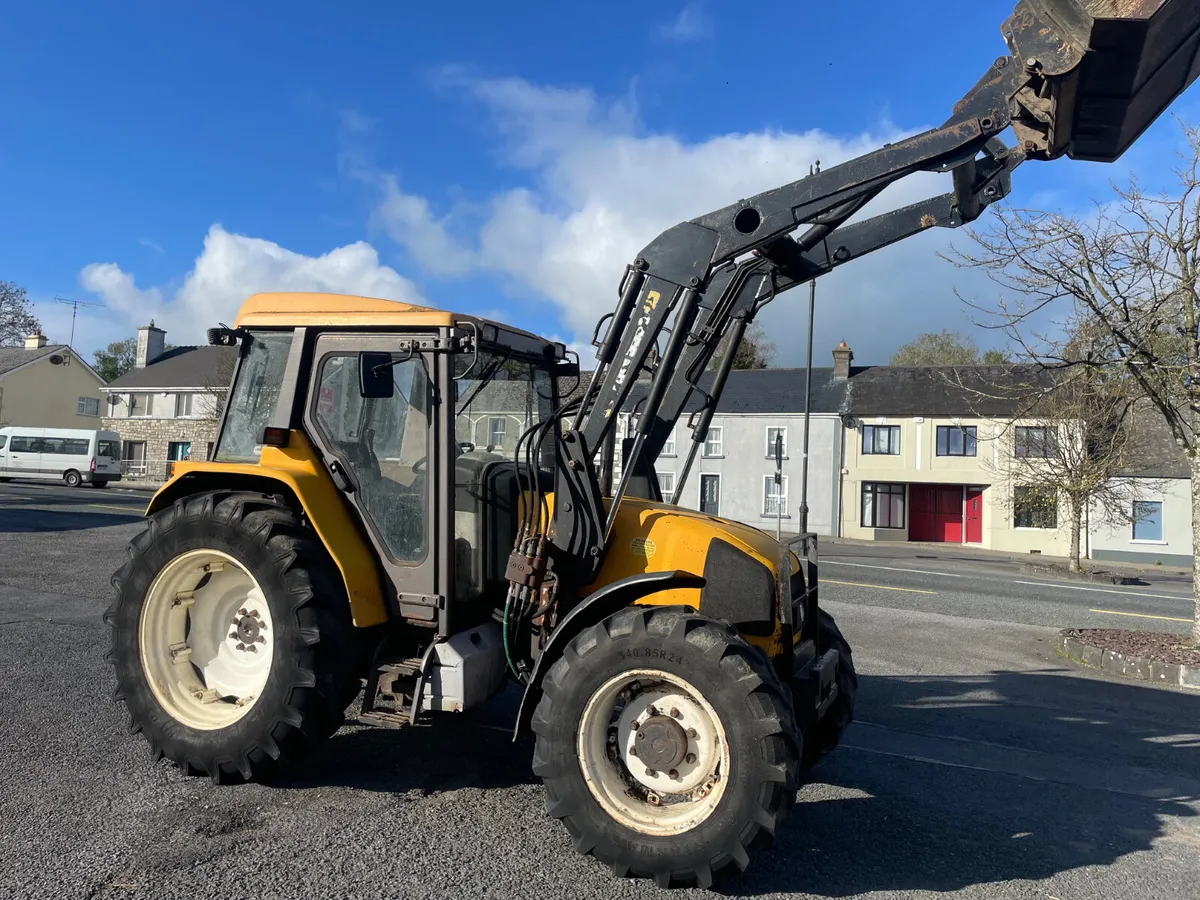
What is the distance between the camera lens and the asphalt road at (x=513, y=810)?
3641 mm

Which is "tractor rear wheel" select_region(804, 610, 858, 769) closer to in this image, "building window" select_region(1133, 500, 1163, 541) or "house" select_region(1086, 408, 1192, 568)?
"house" select_region(1086, 408, 1192, 568)

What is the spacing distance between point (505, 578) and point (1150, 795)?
13.9ft

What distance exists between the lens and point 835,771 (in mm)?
5305

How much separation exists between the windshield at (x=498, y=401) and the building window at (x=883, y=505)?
35241mm

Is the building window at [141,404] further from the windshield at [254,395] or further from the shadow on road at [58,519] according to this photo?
the windshield at [254,395]

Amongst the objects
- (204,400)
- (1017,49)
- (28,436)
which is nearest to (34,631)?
(1017,49)

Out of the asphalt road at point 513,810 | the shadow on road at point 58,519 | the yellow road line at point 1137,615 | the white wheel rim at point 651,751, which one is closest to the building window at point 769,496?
the yellow road line at point 1137,615

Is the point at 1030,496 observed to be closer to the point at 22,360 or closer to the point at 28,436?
the point at 28,436

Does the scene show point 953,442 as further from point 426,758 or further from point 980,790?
point 426,758

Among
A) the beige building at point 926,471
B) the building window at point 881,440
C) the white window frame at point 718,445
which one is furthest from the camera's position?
the white window frame at point 718,445

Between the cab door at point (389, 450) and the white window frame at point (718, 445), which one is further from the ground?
the white window frame at point (718, 445)

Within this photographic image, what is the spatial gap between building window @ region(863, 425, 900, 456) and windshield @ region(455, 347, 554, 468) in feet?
116

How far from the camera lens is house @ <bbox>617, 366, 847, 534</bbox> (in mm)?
38656

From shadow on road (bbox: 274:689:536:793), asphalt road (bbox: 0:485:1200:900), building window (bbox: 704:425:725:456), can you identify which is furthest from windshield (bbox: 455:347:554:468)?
building window (bbox: 704:425:725:456)
